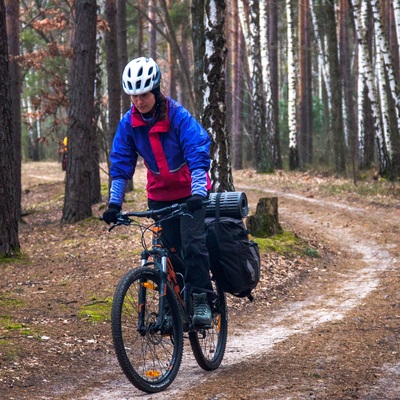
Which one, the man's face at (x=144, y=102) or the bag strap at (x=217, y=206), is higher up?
the man's face at (x=144, y=102)

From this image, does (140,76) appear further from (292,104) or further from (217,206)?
(292,104)

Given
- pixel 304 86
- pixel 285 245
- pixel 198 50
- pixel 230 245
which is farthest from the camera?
pixel 304 86

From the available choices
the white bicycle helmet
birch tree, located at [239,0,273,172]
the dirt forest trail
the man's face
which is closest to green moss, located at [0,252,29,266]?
the dirt forest trail

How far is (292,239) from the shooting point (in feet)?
46.6

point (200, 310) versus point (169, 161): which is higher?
point (169, 161)

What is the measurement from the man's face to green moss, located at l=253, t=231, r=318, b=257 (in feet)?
23.8

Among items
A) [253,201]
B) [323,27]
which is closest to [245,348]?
[253,201]

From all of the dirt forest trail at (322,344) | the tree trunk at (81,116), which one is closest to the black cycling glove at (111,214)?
the dirt forest trail at (322,344)

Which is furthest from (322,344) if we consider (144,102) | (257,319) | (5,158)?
(5,158)

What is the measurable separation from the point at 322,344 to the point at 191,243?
216 cm

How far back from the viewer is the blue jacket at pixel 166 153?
5840 millimetres

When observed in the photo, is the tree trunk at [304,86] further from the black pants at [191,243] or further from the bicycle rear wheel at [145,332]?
the bicycle rear wheel at [145,332]

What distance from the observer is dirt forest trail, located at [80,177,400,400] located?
5.64 m

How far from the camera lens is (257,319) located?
29.9 ft
